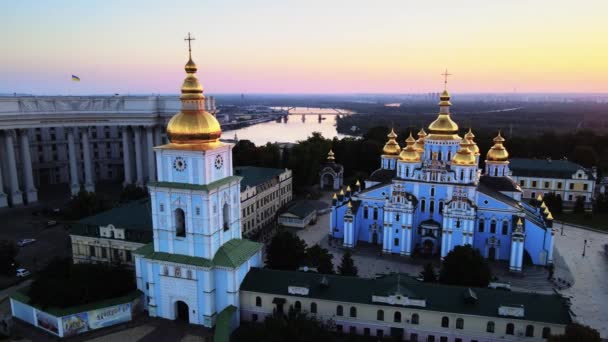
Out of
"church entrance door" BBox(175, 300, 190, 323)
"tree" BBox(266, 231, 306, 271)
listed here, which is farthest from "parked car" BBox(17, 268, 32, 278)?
"tree" BBox(266, 231, 306, 271)

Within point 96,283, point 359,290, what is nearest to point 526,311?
point 359,290

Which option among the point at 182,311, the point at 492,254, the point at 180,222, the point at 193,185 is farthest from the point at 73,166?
the point at 492,254

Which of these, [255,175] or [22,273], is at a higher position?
[255,175]

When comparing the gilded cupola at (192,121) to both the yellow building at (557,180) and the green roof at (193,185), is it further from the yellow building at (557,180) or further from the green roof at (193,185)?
the yellow building at (557,180)

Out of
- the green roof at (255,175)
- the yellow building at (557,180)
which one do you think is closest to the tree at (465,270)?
the green roof at (255,175)

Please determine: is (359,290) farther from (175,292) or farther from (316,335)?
(175,292)

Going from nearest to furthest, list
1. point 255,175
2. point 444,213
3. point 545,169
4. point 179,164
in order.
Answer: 1. point 179,164
2. point 444,213
3. point 255,175
4. point 545,169

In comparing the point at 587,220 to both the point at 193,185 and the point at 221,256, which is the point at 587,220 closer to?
the point at 221,256
